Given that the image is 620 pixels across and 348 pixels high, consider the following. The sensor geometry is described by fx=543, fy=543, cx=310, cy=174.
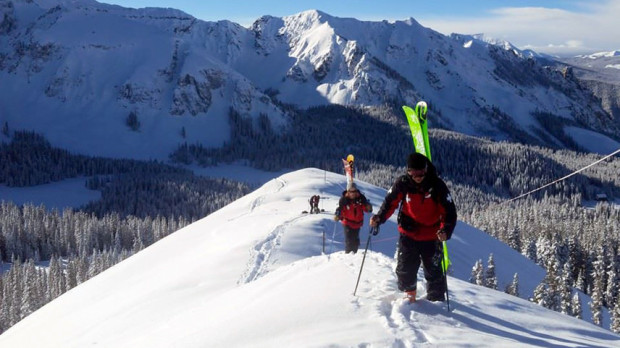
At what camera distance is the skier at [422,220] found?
42.4ft

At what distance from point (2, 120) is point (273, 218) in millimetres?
188714

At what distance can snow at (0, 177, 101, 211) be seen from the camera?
Answer: 13188 cm

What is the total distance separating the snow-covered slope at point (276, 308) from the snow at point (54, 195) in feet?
348

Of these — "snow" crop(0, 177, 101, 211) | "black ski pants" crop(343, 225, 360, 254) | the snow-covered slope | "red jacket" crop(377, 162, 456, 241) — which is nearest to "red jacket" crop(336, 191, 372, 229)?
"black ski pants" crop(343, 225, 360, 254)

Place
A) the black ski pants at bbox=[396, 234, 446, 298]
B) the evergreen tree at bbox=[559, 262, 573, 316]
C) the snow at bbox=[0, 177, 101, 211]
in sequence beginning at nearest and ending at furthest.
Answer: the black ski pants at bbox=[396, 234, 446, 298], the evergreen tree at bbox=[559, 262, 573, 316], the snow at bbox=[0, 177, 101, 211]

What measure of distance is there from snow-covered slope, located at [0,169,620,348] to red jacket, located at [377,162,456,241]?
1.72m

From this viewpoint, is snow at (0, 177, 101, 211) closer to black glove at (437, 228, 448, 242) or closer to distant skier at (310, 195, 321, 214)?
distant skier at (310, 195, 321, 214)

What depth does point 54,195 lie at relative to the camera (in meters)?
139

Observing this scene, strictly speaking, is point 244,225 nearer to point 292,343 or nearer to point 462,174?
point 292,343

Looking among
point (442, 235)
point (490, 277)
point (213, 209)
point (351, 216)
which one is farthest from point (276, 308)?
point (213, 209)

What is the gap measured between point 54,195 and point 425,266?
5623 inches

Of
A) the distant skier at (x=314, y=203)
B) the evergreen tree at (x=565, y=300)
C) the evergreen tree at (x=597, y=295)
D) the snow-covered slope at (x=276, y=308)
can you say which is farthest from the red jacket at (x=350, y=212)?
the evergreen tree at (x=597, y=295)

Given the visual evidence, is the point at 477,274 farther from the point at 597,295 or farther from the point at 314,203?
the point at 597,295

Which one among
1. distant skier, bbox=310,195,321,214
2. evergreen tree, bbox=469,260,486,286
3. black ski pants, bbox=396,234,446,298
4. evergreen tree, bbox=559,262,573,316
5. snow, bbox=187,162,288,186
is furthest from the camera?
snow, bbox=187,162,288,186
